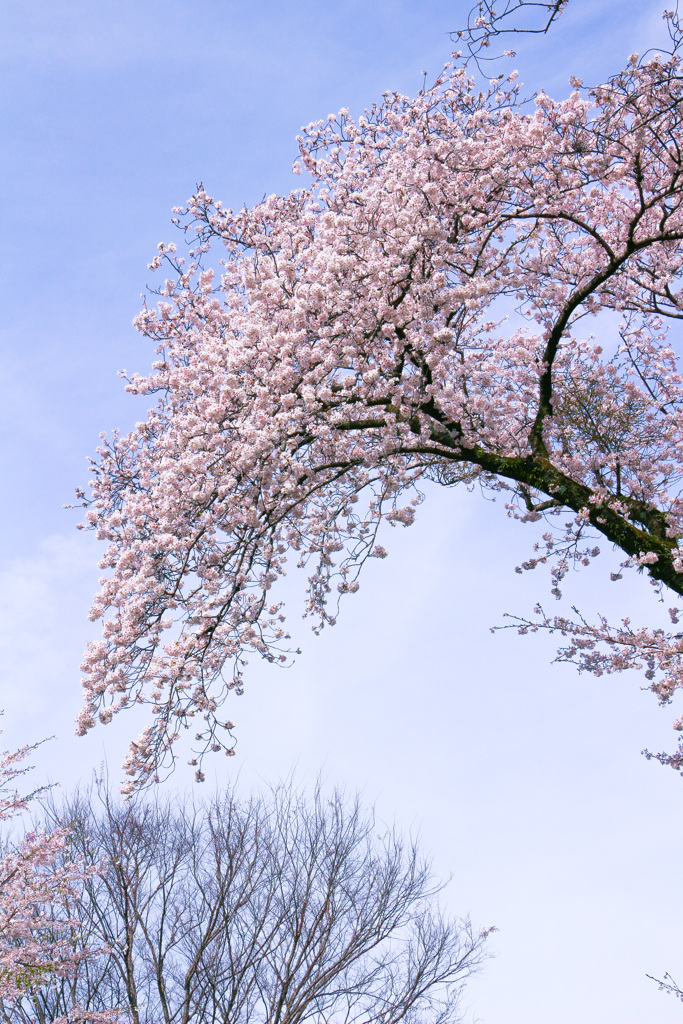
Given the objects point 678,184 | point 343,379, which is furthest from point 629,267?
point 343,379

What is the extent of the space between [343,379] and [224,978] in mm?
10196

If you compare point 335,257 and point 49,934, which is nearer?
point 335,257

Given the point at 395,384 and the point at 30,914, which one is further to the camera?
the point at 30,914

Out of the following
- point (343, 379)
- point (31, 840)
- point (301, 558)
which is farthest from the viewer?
point (31, 840)

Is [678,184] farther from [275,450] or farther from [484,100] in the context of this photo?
[275,450]

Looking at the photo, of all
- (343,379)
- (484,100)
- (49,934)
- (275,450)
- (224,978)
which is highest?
(484,100)

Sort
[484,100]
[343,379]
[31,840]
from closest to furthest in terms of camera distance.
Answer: [343,379] < [484,100] < [31,840]

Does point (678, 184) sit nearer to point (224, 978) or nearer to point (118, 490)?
point (118, 490)

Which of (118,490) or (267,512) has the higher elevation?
(118,490)

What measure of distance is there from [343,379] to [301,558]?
228 cm

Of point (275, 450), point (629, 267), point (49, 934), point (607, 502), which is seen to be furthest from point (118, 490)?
point (49, 934)

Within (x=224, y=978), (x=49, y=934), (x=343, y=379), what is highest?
(x=343, y=379)

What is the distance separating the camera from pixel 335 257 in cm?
731

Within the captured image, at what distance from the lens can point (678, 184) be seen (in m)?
8.10
